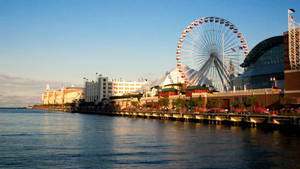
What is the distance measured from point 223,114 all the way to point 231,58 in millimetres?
23205

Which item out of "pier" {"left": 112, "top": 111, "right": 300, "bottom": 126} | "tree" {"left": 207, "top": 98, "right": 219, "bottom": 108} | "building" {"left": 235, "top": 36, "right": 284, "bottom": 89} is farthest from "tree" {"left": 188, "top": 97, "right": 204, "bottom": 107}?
"building" {"left": 235, "top": 36, "right": 284, "bottom": 89}

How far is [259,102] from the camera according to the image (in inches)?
3787

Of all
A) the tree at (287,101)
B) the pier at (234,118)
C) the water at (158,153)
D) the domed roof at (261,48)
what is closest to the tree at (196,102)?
the pier at (234,118)

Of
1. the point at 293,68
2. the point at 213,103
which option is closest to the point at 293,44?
the point at 293,68

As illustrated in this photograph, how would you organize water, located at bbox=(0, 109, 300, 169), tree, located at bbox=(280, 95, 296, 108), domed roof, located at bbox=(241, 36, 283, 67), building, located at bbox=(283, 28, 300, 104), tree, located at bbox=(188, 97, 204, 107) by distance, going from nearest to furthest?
water, located at bbox=(0, 109, 300, 169) < tree, located at bbox=(280, 95, 296, 108) < building, located at bbox=(283, 28, 300, 104) < tree, located at bbox=(188, 97, 204, 107) < domed roof, located at bbox=(241, 36, 283, 67)

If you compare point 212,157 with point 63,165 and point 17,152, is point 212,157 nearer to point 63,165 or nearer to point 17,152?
point 63,165

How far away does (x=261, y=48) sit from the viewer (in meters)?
131

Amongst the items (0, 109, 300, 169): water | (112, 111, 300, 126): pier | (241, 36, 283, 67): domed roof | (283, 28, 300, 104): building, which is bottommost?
(0, 109, 300, 169): water

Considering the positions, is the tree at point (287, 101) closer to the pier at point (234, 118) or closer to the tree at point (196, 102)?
the pier at point (234, 118)

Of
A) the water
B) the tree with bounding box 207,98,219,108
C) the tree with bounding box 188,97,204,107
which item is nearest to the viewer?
the water

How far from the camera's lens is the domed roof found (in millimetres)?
123062

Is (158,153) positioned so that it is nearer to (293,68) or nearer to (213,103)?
(293,68)

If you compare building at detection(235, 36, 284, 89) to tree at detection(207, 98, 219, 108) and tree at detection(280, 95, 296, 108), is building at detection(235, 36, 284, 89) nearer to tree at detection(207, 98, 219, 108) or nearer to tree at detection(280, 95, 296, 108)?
tree at detection(207, 98, 219, 108)

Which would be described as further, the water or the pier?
the pier
